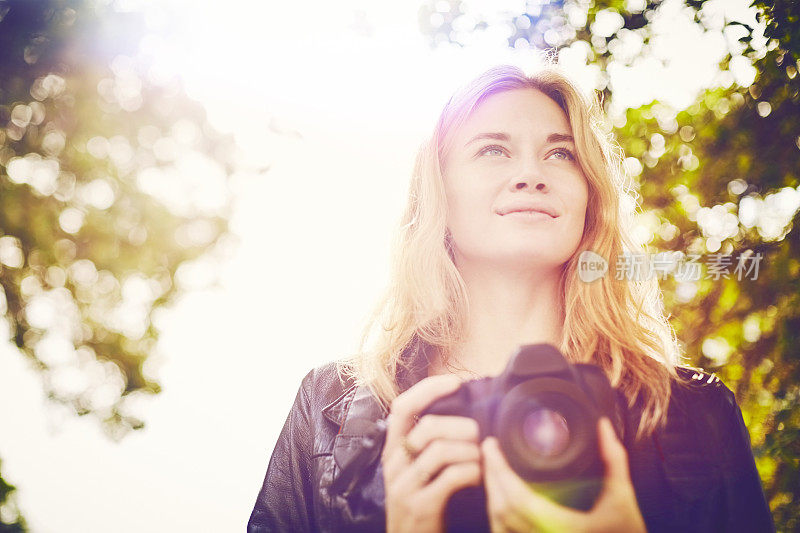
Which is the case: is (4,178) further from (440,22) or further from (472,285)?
(472,285)

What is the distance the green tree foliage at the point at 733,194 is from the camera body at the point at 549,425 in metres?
0.82

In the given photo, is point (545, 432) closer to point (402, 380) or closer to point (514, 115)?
point (402, 380)

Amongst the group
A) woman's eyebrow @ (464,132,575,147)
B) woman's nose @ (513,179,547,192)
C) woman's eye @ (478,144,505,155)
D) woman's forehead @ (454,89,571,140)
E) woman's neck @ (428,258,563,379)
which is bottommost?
woman's neck @ (428,258,563,379)

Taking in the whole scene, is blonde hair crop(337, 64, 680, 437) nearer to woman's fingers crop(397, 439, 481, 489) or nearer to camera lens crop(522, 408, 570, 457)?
woman's fingers crop(397, 439, 481, 489)

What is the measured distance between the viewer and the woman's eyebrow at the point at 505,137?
Answer: 118 cm

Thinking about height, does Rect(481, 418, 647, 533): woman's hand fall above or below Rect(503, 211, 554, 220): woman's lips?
below

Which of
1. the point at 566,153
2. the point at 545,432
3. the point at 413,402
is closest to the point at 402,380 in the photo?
the point at 413,402

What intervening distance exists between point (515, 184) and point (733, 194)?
35.2 inches

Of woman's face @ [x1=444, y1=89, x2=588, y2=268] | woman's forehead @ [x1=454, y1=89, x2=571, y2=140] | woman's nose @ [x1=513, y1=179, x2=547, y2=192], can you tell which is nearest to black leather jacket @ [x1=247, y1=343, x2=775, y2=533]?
woman's face @ [x1=444, y1=89, x2=588, y2=268]

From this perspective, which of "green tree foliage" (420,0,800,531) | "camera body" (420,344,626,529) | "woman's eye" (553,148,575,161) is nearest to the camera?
"camera body" (420,344,626,529)

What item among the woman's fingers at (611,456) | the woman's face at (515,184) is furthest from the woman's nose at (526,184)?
the woman's fingers at (611,456)

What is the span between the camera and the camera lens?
860 millimetres

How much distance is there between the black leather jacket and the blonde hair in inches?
2.7

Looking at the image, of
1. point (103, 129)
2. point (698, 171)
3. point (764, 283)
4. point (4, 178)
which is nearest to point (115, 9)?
point (103, 129)
